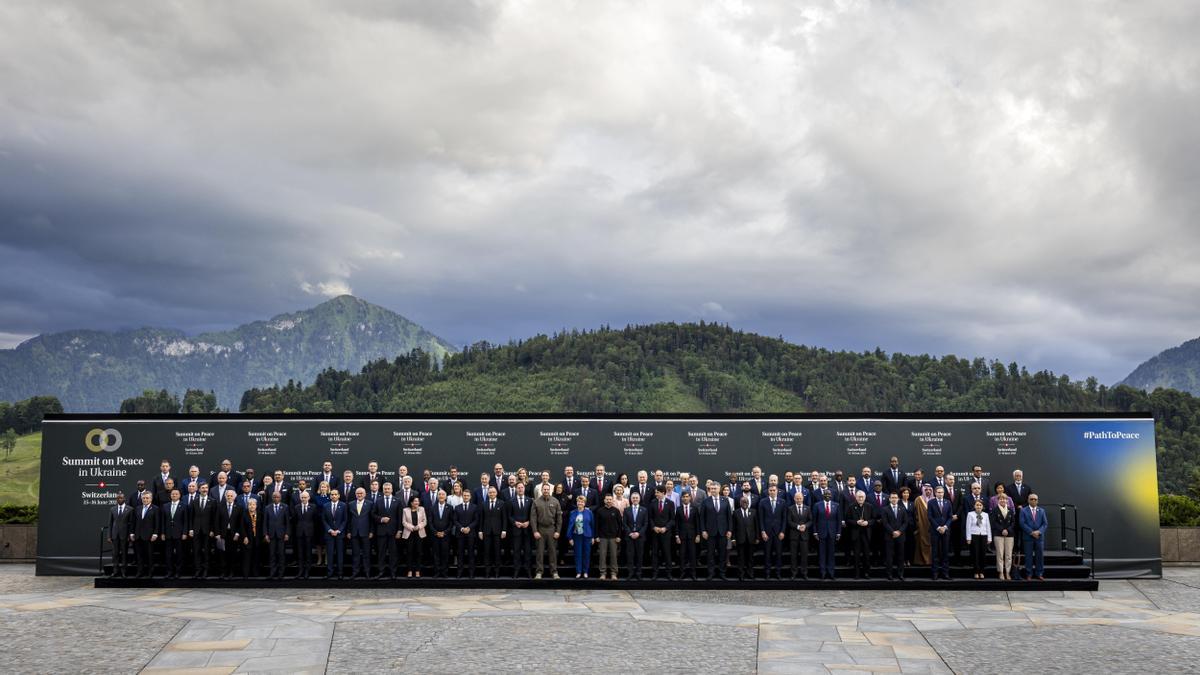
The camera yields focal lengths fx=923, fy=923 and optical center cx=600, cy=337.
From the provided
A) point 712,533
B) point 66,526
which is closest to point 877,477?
point 712,533

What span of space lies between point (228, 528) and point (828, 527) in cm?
1055

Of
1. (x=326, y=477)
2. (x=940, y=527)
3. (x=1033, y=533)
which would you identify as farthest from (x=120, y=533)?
(x=1033, y=533)

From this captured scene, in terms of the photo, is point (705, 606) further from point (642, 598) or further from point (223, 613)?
point (223, 613)

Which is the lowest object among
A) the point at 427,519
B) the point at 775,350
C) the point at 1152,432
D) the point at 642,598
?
the point at 642,598

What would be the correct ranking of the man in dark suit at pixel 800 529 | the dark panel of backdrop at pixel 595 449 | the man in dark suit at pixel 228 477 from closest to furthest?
the man in dark suit at pixel 800 529 → the man in dark suit at pixel 228 477 → the dark panel of backdrop at pixel 595 449

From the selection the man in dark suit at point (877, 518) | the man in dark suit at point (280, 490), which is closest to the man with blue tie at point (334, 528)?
the man in dark suit at point (280, 490)

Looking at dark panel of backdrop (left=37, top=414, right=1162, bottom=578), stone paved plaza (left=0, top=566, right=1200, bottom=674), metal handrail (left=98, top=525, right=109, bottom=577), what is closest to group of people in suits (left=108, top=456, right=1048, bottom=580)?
metal handrail (left=98, top=525, right=109, bottom=577)

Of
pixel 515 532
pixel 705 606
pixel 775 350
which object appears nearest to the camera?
pixel 705 606

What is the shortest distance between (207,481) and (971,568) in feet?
46.3

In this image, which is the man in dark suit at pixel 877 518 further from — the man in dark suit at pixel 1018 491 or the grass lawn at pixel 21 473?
the grass lawn at pixel 21 473

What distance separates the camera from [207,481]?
1705cm

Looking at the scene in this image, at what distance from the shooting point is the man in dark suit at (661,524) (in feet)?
53.2

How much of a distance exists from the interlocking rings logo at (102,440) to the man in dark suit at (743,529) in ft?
38.2

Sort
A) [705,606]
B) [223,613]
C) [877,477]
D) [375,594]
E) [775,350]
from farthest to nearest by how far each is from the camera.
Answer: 1. [775,350]
2. [877,477]
3. [375,594]
4. [705,606]
5. [223,613]
